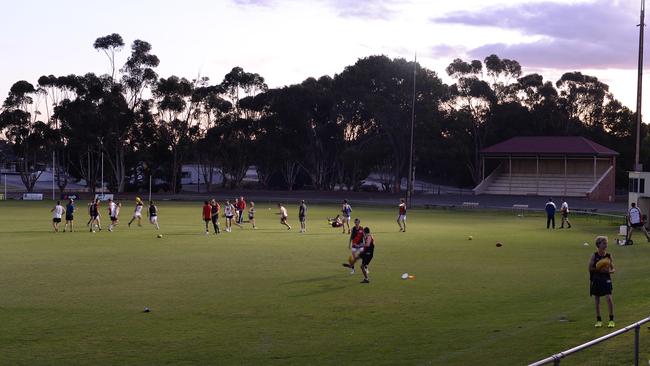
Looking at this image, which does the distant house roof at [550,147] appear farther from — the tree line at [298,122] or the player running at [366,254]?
the player running at [366,254]

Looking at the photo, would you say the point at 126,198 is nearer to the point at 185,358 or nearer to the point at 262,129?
the point at 262,129

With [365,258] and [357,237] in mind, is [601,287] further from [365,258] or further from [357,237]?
[357,237]

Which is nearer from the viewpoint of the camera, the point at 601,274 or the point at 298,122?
the point at 601,274

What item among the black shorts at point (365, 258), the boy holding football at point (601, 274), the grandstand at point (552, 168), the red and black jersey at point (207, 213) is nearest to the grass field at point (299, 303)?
the boy holding football at point (601, 274)

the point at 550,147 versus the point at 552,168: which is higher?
the point at 550,147

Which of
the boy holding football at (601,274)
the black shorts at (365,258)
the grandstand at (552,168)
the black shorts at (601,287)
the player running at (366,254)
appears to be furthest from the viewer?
the grandstand at (552,168)

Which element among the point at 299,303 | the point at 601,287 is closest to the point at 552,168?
the point at 299,303

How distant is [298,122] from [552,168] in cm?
3367

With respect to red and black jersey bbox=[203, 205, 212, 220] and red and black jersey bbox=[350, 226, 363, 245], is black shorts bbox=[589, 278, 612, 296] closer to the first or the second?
red and black jersey bbox=[350, 226, 363, 245]

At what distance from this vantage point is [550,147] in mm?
84688

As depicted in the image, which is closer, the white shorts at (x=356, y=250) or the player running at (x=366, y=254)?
the player running at (x=366, y=254)

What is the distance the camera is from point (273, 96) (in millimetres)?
101000

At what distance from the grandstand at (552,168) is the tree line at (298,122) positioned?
7.45 meters

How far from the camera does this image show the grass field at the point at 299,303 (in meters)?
12.3
